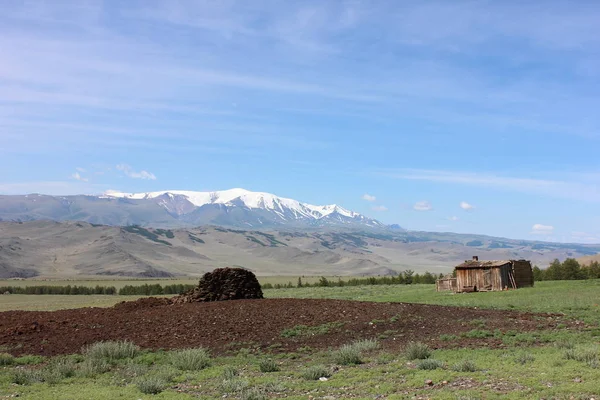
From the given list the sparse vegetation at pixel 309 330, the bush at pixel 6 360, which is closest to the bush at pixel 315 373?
the sparse vegetation at pixel 309 330

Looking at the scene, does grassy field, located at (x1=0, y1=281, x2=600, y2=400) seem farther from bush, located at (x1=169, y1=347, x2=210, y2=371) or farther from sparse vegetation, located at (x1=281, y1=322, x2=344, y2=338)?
sparse vegetation, located at (x1=281, y1=322, x2=344, y2=338)

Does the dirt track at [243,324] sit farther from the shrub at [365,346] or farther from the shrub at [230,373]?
the shrub at [230,373]

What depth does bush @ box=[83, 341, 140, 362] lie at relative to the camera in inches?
632

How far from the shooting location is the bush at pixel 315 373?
512 inches

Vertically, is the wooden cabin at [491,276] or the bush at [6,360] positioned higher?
the wooden cabin at [491,276]

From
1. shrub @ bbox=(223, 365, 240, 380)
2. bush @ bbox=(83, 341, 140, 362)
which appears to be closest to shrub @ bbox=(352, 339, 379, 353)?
shrub @ bbox=(223, 365, 240, 380)

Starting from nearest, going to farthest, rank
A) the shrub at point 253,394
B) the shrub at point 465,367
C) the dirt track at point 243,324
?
the shrub at point 253,394 → the shrub at point 465,367 → the dirt track at point 243,324

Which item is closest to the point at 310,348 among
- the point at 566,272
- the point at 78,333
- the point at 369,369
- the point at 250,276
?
the point at 369,369

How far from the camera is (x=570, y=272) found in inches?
2628

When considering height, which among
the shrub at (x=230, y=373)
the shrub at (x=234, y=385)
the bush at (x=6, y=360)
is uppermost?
the shrub at (x=234, y=385)

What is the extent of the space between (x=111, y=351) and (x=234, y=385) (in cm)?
588

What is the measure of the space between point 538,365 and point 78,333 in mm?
14746

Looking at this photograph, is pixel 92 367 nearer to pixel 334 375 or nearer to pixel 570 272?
pixel 334 375

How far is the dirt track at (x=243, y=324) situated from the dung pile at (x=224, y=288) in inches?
127
